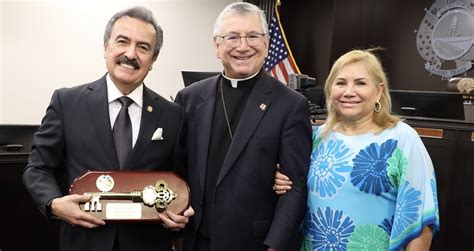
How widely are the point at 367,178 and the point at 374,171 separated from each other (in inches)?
1.4

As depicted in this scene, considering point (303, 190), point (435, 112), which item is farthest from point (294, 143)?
point (435, 112)

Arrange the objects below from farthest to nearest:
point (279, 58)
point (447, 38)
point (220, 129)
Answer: point (279, 58), point (447, 38), point (220, 129)

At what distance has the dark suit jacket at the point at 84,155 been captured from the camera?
149cm

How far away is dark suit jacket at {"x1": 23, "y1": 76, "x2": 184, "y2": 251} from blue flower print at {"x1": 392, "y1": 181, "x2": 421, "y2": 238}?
0.85m

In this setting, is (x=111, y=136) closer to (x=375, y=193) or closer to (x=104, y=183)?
(x=104, y=183)

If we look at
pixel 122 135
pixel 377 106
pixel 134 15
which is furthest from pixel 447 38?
pixel 122 135

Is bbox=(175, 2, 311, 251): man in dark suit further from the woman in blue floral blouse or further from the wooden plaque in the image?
the wooden plaque

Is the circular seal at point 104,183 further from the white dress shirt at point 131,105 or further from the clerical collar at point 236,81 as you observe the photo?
the clerical collar at point 236,81

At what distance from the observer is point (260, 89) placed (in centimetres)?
176

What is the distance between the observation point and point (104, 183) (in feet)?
4.70

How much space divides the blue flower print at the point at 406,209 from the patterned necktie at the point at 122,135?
991mm

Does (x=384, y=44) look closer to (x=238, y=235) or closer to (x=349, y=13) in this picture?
(x=349, y=13)

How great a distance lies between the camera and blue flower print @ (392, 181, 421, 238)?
5.14 feet

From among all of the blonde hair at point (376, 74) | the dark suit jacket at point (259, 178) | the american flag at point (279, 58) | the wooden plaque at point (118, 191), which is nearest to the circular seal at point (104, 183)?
the wooden plaque at point (118, 191)
